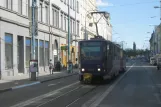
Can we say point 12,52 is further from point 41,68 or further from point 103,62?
point 103,62

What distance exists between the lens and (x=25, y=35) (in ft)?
129

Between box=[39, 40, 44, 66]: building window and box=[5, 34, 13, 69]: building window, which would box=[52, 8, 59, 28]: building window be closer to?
box=[39, 40, 44, 66]: building window

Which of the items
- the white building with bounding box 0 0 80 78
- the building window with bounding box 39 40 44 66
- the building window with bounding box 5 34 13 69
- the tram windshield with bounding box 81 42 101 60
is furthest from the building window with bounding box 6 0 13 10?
the tram windshield with bounding box 81 42 101 60

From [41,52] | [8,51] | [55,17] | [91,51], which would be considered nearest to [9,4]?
[8,51]

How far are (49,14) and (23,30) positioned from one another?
11820 millimetres

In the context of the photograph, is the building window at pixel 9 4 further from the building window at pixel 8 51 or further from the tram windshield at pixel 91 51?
the tram windshield at pixel 91 51

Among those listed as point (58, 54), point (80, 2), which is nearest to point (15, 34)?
point (58, 54)

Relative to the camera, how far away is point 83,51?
25906 millimetres

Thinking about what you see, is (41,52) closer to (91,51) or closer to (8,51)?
(8,51)

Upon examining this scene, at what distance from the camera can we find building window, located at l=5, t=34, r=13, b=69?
34531 mm

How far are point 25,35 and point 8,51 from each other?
15.4 feet

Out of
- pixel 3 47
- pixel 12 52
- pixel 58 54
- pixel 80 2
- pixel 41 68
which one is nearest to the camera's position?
pixel 3 47

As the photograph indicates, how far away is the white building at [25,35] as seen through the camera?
34.1 metres


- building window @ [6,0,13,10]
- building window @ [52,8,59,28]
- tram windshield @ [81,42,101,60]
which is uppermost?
building window @ [52,8,59,28]
